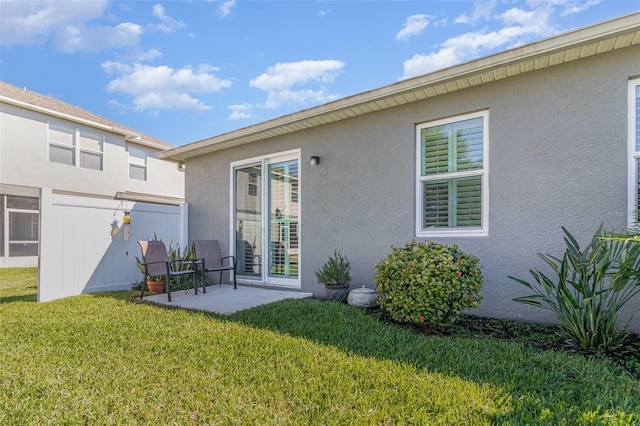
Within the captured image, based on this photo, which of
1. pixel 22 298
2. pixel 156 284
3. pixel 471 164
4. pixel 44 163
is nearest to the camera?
pixel 471 164

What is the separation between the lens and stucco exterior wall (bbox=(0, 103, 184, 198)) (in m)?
11.4

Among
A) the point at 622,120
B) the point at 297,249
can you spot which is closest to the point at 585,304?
the point at 622,120

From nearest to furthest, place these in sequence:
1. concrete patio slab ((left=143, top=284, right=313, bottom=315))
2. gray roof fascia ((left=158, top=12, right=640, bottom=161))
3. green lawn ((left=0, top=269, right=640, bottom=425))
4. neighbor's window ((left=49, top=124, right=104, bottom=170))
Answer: green lawn ((left=0, top=269, right=640, bottom=425)) < gray roof fascia ((left=158, top=12, right=640, bottom=161)) < concrete patio slab ((left=143, top=284, right=313, bottom=315)) < neighbor's window ((left=49, top=124, right=104, bottom=170))

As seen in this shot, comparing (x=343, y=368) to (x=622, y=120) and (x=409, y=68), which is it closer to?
(x=622, y=120)

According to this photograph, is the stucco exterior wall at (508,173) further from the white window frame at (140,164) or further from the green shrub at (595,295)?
the white window frame at (140,164)

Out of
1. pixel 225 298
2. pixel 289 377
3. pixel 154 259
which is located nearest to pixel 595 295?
pixel 289 377

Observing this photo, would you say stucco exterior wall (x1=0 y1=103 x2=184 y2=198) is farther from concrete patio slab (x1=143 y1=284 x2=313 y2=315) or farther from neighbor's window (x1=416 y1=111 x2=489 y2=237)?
neighbor's window (x1=416 y1=111 x2=489 y2=237)

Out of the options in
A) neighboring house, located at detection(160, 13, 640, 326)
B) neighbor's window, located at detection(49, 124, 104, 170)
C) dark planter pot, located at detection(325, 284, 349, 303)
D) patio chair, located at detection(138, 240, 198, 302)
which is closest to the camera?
neighboring house, located at detection(160, 13, 640, 326)

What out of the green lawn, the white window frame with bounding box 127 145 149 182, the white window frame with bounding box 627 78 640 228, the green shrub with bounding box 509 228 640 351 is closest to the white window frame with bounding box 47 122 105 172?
the white window frame with bounding box 127 145 149 182

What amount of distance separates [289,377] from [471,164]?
375 centimetres

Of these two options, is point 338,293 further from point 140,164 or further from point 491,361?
point 140,164

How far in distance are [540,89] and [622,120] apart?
93cm

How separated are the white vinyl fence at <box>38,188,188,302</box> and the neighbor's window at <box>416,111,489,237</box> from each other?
5.89m

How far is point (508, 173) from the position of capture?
15.0 ft
